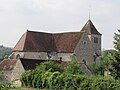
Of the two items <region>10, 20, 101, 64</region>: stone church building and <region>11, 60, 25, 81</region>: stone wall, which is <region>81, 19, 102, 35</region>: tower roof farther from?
<region>11, 60, 25, 81</region>: stone wall

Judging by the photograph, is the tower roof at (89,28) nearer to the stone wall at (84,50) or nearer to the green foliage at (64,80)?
the stone wall at (84,50)

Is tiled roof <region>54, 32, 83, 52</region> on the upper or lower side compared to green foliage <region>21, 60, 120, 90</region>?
upper

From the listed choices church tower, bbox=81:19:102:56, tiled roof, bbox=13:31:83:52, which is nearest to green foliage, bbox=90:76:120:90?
tiled roof, bbox=13:31:83:52

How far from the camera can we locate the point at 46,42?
63.9m

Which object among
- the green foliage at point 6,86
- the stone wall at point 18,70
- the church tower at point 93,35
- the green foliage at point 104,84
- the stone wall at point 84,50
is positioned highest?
the church tower at point 93,35

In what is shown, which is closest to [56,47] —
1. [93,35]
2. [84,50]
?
[84,50]

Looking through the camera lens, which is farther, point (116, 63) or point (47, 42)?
point (47, 42)

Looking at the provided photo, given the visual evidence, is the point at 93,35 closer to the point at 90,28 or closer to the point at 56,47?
the point at 90,28

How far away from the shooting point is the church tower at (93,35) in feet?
227

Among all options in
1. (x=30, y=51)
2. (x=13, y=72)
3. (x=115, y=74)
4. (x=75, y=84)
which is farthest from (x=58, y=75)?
(x=30, y=51)

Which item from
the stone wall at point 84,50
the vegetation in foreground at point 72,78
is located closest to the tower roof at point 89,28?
the stone wall at point 84,50

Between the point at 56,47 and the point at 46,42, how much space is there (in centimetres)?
224

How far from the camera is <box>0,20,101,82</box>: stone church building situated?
197 feet

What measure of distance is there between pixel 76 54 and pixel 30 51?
8546 millimetres
